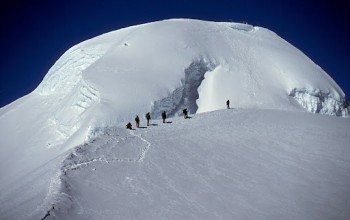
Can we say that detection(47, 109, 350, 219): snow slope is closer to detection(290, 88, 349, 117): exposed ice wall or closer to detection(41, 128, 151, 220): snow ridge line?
detection(41, 128, 151, 220): snow ridge line

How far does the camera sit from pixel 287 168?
18.0 metres

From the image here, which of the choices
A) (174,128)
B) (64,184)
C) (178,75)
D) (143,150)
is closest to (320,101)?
(178,75)

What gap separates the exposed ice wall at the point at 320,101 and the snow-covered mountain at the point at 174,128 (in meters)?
0.14

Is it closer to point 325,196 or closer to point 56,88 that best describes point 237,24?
point 56,88

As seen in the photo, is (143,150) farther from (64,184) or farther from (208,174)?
(64,184)

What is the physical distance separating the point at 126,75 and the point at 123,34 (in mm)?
11801

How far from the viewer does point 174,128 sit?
78.9ft

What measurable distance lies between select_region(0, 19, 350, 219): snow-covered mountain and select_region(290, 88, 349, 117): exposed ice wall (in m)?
0.14

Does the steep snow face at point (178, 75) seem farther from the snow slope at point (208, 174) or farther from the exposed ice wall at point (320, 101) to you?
the snow slope at point (208, 174)

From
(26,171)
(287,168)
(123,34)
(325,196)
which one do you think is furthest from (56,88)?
(325,196)

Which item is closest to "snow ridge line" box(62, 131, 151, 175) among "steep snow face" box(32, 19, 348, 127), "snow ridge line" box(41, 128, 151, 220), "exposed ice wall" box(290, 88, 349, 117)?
"snow ridge line" box(41, 128, 151, 220)

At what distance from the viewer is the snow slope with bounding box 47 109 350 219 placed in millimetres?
13195

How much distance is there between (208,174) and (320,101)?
1156 inches

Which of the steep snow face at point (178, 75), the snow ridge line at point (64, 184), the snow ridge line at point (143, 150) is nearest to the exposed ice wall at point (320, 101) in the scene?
the steep snow face at point (178, 75)
